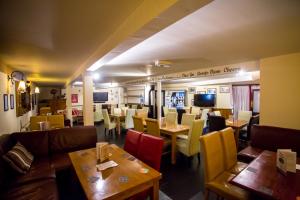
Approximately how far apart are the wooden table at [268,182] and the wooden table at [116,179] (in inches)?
29.6

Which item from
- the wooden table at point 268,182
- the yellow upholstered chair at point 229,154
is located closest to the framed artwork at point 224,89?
the yellow upholstered chair at point 229,154

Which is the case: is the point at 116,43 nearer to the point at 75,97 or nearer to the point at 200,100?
the point at 200,100

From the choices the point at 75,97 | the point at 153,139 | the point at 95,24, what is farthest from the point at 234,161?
the point at 75,97

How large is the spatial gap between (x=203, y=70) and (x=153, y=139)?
9.73ft

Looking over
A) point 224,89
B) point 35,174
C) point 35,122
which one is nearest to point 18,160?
point 35,174

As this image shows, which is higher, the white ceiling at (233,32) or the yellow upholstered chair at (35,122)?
the white ceiling at (233,32)

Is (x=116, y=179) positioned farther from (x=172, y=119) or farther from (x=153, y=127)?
(x=172, y=119)

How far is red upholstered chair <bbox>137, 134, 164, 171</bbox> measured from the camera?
181 centimetres

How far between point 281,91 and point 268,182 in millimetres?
2211

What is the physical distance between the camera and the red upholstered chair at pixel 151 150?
1806mm

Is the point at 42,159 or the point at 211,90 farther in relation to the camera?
the point at 211,90

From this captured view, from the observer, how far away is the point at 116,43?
1.81 m

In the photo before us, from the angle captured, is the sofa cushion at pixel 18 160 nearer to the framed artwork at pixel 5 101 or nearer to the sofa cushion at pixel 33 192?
the sofa cushion at pixel 33 192

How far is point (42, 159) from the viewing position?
2.51 metres
